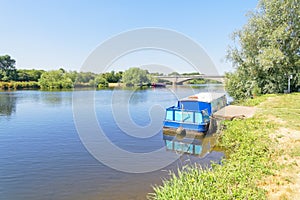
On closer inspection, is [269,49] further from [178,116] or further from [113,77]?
[113,77]

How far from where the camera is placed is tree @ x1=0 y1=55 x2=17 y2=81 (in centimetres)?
6602

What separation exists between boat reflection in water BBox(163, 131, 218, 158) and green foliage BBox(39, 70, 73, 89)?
50528mm

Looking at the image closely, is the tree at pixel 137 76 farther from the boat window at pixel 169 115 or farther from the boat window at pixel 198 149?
the boat window at pixel 198 149

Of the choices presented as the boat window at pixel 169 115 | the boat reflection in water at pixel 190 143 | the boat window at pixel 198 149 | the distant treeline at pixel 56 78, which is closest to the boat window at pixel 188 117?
the boat window at pixel 169 115

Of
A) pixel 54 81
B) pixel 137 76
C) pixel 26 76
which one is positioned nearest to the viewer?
pixel 137 76

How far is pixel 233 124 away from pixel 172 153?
3344 mm

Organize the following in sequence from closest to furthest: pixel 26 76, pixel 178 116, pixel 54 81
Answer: pixel 178 116 → pixel 54 81 → pixel 26 76

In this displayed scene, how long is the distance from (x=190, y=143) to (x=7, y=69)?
79.0 m

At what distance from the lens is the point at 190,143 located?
1141 cm

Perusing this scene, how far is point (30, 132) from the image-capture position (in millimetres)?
13711

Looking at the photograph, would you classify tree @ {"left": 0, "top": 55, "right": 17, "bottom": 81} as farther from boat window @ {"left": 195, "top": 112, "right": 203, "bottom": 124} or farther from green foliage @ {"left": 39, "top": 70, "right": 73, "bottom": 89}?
boat window @ {"left": 195, "top": 112, "right": 203, "bottom": 124}

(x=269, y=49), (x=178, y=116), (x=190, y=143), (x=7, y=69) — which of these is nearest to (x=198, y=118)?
(x=178, y=116)

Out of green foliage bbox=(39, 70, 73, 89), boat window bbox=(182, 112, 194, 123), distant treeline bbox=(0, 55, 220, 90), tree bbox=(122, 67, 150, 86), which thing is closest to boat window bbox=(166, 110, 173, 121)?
boat window bbox=(182, 112, 194, 123)

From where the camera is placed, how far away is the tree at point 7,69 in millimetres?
66019
